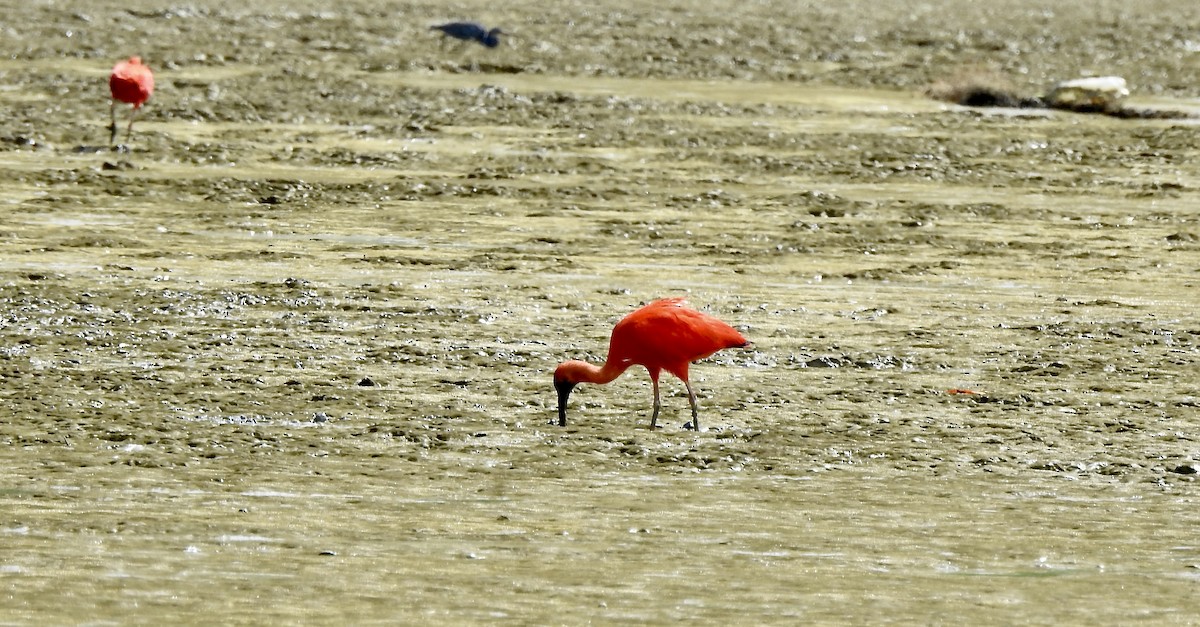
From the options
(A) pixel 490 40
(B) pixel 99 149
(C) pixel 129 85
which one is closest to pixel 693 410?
(B) pixel 99 149

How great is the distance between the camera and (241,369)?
35.1 feet

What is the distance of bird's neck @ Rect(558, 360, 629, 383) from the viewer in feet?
30.6

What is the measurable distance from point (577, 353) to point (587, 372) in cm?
199

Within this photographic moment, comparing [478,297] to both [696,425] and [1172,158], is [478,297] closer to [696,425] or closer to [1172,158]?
[696,425]

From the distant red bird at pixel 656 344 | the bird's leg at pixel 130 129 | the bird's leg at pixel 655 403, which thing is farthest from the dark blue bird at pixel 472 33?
the distant red bird at pixel 656 344

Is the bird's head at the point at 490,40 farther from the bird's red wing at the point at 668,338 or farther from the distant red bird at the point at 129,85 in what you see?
the bird's red wing at the point at 668,338

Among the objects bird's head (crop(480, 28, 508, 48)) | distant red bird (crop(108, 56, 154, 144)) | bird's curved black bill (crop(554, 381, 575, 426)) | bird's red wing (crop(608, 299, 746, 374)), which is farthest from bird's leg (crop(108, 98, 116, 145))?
bird's red wing (crop(608, 299, 746, 374))

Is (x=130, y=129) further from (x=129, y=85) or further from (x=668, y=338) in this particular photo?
(x=668, y=338)

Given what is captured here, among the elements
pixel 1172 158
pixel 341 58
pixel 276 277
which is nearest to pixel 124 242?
pixel 276 277

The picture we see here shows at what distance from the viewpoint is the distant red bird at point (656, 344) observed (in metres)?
9.34

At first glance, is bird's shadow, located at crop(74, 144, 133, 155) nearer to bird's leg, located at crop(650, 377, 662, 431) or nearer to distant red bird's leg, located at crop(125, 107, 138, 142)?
distant red bird's leg, located at crop(125, 107, 138, 142)

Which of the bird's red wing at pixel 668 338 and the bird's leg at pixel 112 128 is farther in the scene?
the bird's leg at pixel 112 128

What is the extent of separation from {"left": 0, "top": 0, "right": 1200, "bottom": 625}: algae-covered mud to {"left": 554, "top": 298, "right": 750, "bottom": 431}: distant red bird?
1.06 ft

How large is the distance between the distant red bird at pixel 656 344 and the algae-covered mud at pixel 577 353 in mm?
323
